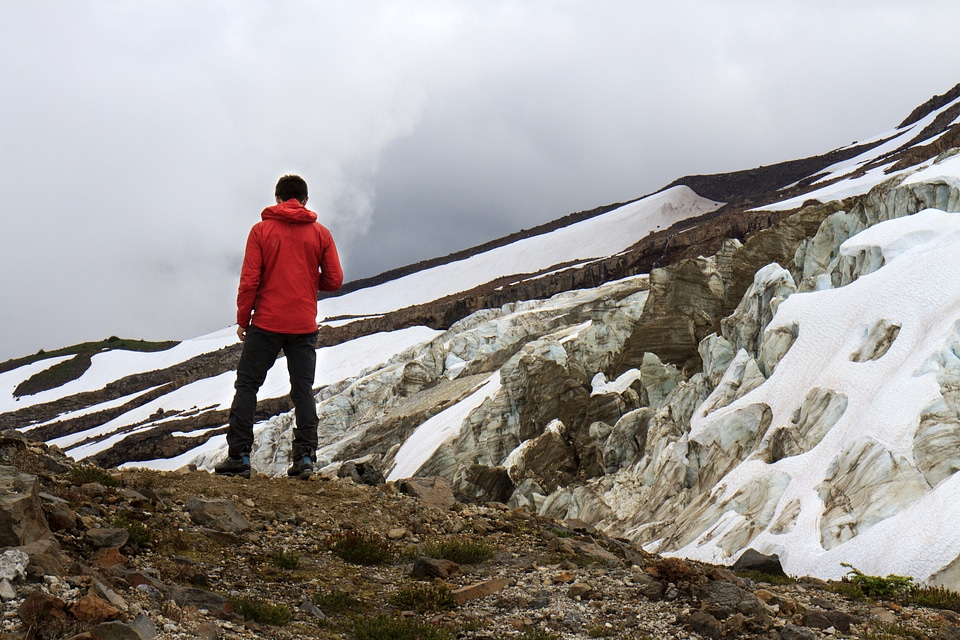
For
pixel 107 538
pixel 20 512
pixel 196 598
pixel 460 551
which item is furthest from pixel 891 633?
pixel 20 512

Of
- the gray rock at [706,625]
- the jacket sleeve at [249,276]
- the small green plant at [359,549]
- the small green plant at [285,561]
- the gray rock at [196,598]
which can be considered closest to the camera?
the gray rock at [196,598]

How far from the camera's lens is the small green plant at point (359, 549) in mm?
7629

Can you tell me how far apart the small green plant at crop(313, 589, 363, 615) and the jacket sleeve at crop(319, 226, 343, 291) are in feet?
13.2

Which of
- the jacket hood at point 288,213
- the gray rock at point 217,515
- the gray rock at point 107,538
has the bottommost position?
the gray rock at point 217,515

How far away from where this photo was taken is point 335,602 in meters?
Result: 6.39

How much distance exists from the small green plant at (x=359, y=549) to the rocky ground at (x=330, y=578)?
13 millimetres

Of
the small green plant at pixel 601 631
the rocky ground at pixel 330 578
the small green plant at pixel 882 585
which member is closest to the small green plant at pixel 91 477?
the rocky ground at pixel 330 578

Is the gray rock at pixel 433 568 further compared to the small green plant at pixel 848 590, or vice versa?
the small green plant at pixel 848 590

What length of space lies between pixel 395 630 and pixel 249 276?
15.3 ft

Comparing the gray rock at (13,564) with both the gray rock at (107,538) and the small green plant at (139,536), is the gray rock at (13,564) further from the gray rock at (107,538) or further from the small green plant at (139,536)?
the small green plant at (139,536)

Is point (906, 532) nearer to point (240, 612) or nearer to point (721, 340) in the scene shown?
point (240, 612)

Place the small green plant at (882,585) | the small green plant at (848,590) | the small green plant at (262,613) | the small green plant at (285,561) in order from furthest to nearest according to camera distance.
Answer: the small green plant at (882,585), the small green plant at (848,590), the small green plant at (285,561), the small green plant at (262,613)

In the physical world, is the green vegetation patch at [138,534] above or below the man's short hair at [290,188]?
below

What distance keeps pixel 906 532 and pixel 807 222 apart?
62.9ft
